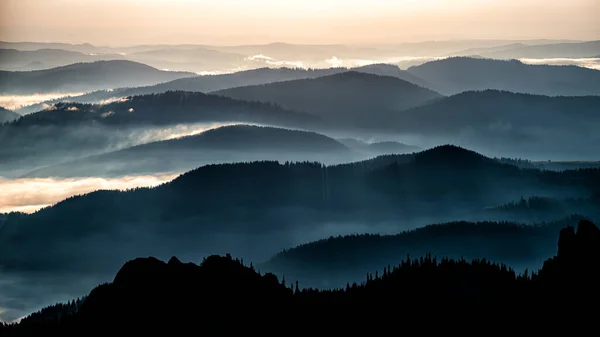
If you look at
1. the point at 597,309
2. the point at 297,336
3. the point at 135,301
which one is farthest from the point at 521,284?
the point at 135,301

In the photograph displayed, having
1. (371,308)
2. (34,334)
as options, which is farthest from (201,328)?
(371,308)

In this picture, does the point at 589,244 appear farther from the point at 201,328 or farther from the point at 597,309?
the point at 201,328

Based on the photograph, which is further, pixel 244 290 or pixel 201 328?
pixel 244 290

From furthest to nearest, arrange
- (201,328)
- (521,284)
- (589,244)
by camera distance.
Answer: (521,284) < (589,244) < (201,328)

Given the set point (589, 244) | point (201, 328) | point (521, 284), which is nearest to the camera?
point (201, 328)

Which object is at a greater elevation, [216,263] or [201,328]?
[216,263]

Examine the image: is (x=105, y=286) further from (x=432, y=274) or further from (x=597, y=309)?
(x=597, y=309)
